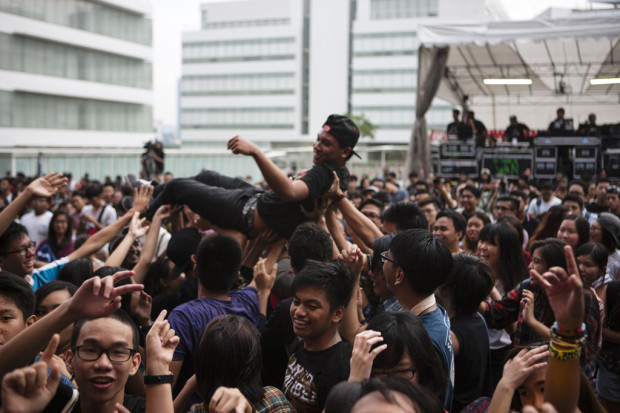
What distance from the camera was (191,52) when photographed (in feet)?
206

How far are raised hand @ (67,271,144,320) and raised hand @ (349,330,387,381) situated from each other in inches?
30.9

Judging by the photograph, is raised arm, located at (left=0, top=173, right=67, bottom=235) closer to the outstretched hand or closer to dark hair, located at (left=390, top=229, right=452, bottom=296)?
dark hair, located at (left=390, top=229, right=452, bottom=296)

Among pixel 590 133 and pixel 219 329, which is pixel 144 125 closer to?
pixel 590 133

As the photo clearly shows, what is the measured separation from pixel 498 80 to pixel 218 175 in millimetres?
15354

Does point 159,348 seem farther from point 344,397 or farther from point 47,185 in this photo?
point 47,185

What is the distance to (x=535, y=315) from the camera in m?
3.12

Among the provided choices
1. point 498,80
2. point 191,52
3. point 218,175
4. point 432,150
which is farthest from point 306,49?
point 218,175

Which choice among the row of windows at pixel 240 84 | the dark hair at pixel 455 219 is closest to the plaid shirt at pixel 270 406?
the dark hair at pixel 455 219

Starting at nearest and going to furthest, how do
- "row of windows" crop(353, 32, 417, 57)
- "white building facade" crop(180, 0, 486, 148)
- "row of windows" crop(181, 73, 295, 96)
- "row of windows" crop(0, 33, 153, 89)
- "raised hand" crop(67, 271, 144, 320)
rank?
"raised hand" crop(67, 271, 144, 320) < "row of windows" crop(0, 33, 153, 89) < "row of windows" crop(353, 32, 417, 57) < "white building facade" crop(180, 0, 486, 148) < "row of windows" crop(181, 73, 295, 96)

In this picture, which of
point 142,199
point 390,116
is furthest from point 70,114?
point 142,199

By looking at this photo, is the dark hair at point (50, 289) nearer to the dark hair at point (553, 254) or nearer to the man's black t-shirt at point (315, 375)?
the man's black t-shirt at point (315, 375)

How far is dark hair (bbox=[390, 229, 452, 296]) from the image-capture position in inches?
98.0

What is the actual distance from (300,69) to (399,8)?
1217 cm

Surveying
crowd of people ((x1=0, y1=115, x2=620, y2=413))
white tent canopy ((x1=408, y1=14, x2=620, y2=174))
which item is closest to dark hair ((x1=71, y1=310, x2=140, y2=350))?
crowd of people ((x1=0, y1=115, x2=620, y2=413))
